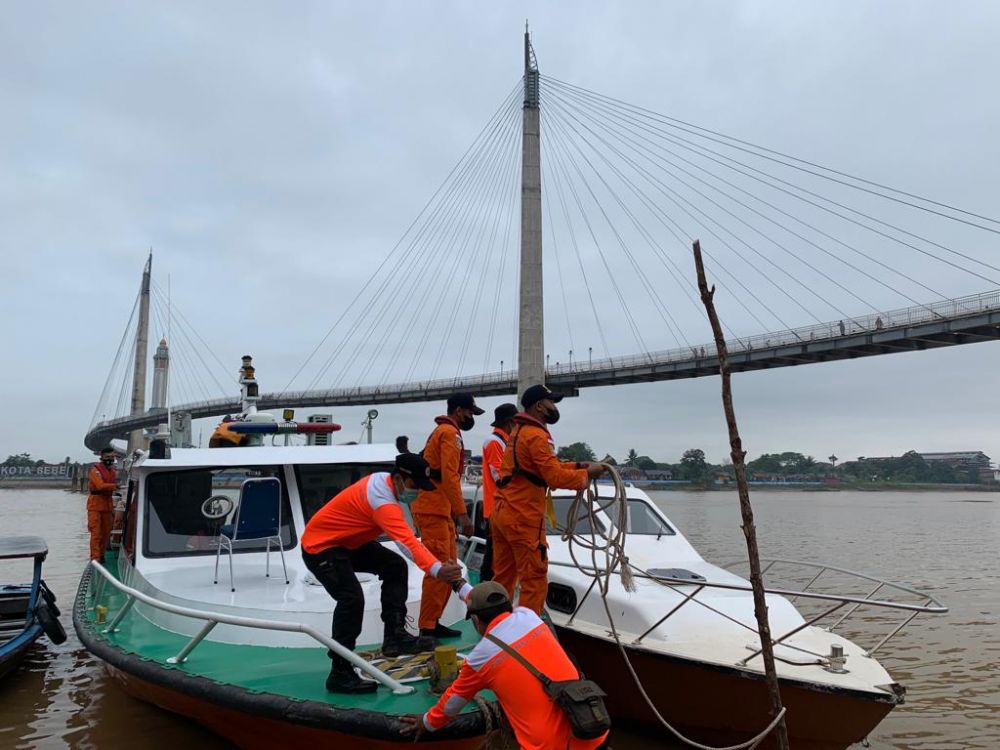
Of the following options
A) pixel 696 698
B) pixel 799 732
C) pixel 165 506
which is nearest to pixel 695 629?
pixel 696 698

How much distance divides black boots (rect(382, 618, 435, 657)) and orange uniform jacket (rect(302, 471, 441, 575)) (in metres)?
0.52

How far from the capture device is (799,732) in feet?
15.7

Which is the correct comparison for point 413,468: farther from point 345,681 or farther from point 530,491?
point 345,681

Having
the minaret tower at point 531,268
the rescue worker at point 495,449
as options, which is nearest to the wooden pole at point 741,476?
the rescue worker at point 495,449

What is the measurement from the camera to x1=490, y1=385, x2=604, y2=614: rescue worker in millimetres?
4605

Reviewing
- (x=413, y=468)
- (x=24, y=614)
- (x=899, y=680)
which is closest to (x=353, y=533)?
(x=413, y=468)

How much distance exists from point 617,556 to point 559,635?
179cm

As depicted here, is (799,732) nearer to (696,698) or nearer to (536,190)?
(696,698)

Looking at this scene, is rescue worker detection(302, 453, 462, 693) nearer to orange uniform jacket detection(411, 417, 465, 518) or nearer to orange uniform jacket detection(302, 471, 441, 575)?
orange uniform jacket detection(302, 471, 441, 575)

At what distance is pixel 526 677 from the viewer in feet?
9.37

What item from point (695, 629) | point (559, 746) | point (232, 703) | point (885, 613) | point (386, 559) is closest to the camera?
point (559, 746)

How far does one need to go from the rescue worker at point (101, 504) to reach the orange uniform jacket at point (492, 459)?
5.70 metres

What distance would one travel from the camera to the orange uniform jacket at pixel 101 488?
9.20 meters

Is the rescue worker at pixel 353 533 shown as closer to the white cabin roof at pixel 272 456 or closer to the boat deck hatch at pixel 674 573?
the white cabin roof at pixel 272 456
